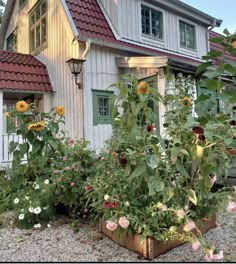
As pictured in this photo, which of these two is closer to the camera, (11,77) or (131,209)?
(131,209)

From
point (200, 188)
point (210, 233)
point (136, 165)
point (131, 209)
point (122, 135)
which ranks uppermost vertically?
point (122, 135)

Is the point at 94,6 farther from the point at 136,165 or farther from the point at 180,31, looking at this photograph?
the point at 136,165

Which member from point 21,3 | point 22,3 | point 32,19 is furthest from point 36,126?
point 21,3

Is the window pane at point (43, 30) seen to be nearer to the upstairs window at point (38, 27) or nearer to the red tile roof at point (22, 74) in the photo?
the upstairs window at point (38, 27)

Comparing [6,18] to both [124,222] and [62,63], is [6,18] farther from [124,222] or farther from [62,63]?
[124,222]

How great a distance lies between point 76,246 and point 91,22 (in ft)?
19.8

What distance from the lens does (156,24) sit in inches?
336

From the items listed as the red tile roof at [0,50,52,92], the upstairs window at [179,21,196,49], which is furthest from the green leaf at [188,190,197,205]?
the upstairs window at [179,21,196,49]

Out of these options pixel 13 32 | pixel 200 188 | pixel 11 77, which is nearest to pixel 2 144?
pixel 11 77

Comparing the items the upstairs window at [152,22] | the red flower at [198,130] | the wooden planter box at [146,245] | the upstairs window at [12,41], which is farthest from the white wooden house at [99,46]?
the red flower at [198,130]

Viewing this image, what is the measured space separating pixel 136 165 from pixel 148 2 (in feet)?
23.5

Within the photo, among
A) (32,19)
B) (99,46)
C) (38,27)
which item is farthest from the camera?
(32,19)

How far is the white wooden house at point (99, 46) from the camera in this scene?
6688 millimetres

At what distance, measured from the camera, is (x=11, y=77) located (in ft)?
A: 23.3
